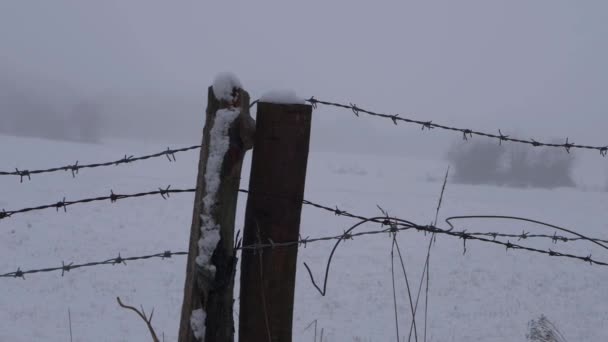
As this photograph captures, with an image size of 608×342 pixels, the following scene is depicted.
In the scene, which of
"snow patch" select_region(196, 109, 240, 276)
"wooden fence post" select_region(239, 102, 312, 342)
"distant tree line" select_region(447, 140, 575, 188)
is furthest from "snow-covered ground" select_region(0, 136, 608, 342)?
"distant tree line" select_region(447, 140, 575, 188)

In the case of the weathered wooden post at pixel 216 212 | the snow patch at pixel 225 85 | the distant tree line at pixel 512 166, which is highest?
the distant tree line at pixel 512 166

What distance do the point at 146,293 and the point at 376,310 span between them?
5.26m

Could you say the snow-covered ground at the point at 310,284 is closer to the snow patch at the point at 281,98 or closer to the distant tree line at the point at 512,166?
the snow patch at the point at 281,98

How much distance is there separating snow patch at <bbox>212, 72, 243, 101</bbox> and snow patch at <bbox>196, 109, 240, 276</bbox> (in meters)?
0.05

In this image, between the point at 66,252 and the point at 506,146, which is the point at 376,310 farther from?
the point at 506,146

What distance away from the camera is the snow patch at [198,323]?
1.50m

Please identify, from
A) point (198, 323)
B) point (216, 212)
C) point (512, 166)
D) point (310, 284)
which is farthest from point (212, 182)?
point (512, 166)

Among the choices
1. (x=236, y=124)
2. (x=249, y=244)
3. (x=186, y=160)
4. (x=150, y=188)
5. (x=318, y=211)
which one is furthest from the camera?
(x=186, y=160)

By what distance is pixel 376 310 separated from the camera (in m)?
10.6

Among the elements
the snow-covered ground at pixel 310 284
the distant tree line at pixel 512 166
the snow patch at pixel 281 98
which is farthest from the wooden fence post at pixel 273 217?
the distant tree line at pixel 512 166

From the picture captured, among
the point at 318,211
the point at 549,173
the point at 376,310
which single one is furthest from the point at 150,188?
the point at 549,173

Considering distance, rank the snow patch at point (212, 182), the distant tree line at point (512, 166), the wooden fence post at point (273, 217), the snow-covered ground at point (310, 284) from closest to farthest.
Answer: the snow patch at point (212, 182)
the wooden fence post at point (273, 217)
the snow-covered ground at point (310, 284)
the distant tree line at point (512, 166)

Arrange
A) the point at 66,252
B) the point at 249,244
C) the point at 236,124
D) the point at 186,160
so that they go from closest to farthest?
the point at 236,124, the point at 249,244, the point at 66,252, the point at 186,160

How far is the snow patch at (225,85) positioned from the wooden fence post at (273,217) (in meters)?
0.18
